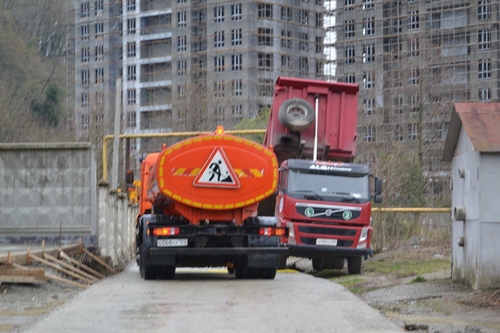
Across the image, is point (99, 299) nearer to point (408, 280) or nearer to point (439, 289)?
point (439, 289)

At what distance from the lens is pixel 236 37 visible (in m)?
87.3

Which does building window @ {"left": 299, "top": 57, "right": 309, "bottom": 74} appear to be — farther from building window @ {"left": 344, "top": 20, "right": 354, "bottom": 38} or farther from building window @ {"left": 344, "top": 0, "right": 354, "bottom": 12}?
building window @ {"left": 344, "top": 0, "right": 354, "bottom": 12}

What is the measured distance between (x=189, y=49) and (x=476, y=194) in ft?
258

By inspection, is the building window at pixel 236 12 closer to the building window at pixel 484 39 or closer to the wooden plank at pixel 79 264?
the building window at pixel 484 39

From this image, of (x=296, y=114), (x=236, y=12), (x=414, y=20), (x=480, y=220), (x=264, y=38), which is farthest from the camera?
(x=236, y=12)

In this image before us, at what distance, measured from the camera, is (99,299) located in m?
12.5

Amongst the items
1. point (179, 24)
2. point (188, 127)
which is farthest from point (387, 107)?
point (179, 24)

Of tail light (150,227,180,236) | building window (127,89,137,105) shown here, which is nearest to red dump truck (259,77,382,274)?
tail light (150,227,180,236)

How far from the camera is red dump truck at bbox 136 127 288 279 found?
16.1m

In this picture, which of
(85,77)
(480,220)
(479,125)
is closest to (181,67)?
(85,77)

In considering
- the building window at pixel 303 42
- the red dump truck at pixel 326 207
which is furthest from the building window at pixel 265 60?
the red dump truck at pixel 326 207

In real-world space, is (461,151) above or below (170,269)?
above

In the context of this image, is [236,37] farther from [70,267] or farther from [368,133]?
[70,267]

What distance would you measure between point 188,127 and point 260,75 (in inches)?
706
